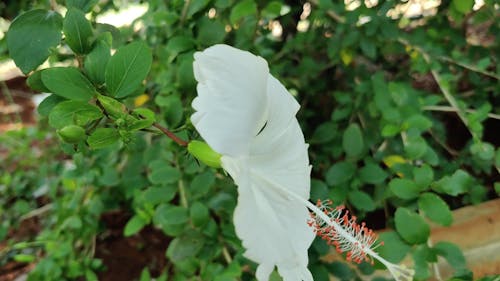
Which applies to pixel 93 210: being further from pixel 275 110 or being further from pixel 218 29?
pixel 275 110

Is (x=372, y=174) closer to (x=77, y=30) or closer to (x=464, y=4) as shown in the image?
(x=464, y=4)

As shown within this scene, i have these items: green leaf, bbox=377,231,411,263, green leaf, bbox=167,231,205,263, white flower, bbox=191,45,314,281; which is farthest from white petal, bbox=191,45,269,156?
green leaf, bbox=167,231,205,263

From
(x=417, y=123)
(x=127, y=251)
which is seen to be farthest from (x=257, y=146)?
(x=127, y=251)

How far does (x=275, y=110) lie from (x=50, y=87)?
25 cm

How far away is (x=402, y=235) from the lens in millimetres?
675

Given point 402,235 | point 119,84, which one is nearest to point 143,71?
point 119,84

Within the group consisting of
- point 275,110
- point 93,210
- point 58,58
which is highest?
point 275,110

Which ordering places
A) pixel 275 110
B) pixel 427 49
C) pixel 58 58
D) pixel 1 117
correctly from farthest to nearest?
pixel 1 117
pixel 427 49
pixel 58 58
pixel 275 110

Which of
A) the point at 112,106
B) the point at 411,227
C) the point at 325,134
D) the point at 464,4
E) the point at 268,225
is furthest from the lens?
the point at 325,134

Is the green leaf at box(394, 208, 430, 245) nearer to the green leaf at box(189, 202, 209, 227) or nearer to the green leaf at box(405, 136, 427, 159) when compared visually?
the green leaf at box(405, 136, 427, 159)

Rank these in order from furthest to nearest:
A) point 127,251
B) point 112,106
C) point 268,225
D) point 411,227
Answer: point 127,251 < point 411,227 < point 112,106 < point 268,225

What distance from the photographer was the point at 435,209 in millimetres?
710

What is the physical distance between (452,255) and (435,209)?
0.23ft

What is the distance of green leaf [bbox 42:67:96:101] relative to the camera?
20.3 inches
